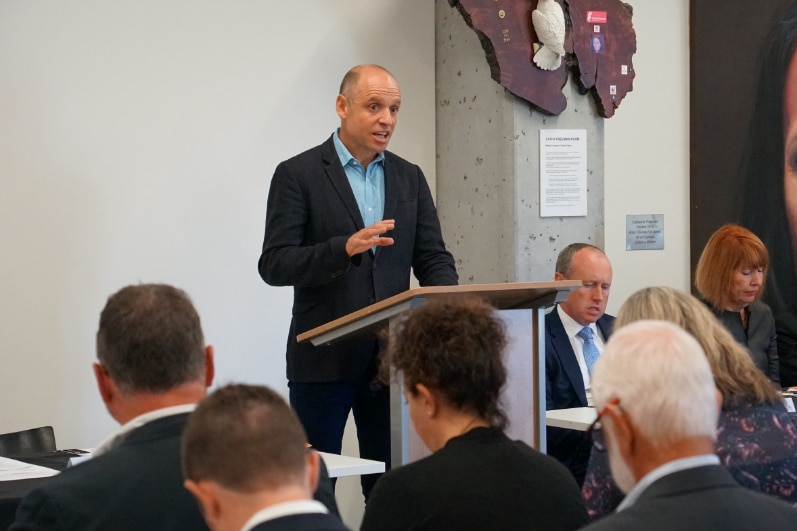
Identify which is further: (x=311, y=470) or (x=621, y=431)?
(x=621, y=431)

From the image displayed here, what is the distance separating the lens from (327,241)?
3.75m

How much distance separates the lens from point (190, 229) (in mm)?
5062

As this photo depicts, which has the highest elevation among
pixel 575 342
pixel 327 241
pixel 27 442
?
pixel 327 241

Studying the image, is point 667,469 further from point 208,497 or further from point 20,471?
point 20,471

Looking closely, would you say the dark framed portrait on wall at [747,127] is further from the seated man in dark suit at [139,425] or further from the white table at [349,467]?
the seated man in dark suit at [139,425]

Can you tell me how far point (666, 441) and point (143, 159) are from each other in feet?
11.9

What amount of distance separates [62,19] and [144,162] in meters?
0.68

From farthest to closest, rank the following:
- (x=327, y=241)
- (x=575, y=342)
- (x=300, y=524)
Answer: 1. (x=575, y=342)
2. (x=327, y=241)
3. (x=300, y=524)

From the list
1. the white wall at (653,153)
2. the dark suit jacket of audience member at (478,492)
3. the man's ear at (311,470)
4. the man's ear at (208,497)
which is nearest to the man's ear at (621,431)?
the dark suit jacket of audience member at (478,492)

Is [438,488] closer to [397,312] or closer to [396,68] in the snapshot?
[397,312]

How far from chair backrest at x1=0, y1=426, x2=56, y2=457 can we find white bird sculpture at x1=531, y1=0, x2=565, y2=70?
2732 millimetres

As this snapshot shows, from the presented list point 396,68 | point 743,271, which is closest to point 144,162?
point 396,68

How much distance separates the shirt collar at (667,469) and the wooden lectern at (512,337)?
4.32 feet

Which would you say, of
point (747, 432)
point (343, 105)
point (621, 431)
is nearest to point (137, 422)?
point (621, 431)
